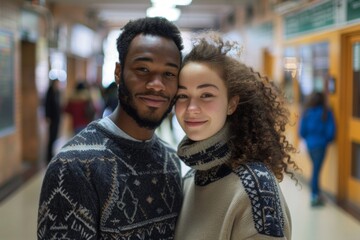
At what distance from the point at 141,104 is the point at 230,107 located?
31 centimetres

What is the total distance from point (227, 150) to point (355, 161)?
191 inches

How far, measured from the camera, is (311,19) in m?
7.12

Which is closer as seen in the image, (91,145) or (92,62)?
(91,145)

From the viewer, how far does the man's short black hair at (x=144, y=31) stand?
1480 millimetres

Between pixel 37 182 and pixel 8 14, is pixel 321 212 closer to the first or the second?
pixel 37 182

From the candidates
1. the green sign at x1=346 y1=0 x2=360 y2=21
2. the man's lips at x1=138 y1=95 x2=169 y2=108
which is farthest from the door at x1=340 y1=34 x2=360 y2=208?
the man's lips at x1=138 y1=95 x2=169 y2=108

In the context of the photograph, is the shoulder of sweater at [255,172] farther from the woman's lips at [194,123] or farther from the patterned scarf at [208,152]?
the woman's lips at [194,123]

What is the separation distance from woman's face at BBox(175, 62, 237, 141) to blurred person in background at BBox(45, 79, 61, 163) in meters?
6.93

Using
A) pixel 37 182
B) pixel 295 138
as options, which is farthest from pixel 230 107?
pixel 295 138

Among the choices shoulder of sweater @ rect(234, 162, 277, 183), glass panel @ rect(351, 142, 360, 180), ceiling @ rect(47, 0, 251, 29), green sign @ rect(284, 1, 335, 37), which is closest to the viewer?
shoulder of sweater @ rect(234, 162, 277, 183)

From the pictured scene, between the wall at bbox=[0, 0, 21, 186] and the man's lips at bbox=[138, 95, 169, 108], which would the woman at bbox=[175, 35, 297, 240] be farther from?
the wall at bbox=[0, 0, 21, 186]

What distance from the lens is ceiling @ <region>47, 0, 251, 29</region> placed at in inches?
438

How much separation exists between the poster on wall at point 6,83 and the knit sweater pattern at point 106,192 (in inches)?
214

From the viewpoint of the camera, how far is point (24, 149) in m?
8.58
